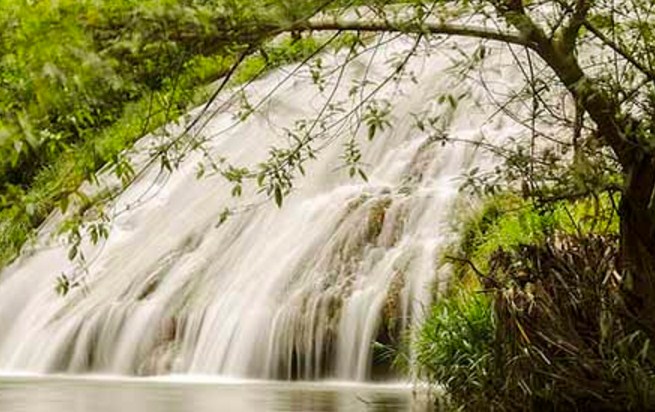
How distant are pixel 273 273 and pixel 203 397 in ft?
11.1

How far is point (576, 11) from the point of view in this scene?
19.7ft

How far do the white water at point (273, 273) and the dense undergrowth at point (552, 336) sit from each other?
250 cm

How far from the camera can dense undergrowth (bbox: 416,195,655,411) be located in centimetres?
706

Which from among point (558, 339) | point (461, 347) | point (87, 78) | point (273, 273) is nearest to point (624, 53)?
point (558, 339)

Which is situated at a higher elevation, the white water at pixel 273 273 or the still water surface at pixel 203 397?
the white water at pixel 273 273

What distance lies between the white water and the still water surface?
1.87ft

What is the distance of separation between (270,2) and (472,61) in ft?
5.15

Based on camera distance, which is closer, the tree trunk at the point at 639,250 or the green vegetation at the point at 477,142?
the green vegetation at the point at 477,142

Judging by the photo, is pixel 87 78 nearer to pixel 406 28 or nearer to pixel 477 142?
pixel 406 28

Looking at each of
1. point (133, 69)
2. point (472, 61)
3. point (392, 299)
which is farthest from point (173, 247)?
point (133, 69)

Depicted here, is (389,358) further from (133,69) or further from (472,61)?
(133,69)

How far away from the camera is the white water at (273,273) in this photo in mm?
11469

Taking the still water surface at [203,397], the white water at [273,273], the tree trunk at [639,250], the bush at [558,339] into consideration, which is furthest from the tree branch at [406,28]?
the white water at [273,273]

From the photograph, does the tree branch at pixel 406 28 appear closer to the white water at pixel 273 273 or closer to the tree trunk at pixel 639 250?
the tree trunk at pixel 639 250
